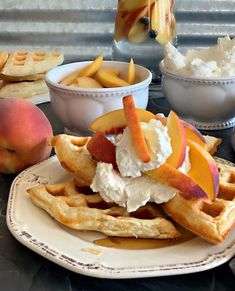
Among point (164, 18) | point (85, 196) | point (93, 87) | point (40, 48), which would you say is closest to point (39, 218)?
point (85, 196)

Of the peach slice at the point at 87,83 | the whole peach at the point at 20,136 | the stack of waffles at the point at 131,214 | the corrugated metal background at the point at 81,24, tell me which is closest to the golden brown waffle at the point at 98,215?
the stack of waffles at the point at 131,214

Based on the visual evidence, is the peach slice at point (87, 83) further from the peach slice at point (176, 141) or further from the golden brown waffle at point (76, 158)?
the peach slice at point (176, 141)

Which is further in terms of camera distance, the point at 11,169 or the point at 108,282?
the point at 11,169

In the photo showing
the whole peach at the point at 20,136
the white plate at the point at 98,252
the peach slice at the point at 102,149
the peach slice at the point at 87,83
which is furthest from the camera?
the peach slice at the point at 87,83

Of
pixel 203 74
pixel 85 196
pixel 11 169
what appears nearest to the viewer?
pixel 85 196

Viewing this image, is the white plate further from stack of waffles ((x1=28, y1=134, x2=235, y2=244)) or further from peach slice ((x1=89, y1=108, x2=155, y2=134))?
peach slice ((x1=89, y1=108, x2=155, y2=134))

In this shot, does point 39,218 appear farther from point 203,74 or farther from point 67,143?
point 203,74

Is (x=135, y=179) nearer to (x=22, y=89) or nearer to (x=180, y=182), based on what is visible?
(x=180, y=182)

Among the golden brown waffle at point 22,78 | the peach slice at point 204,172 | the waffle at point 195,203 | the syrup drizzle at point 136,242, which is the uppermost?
the peach slice at point 204,172
